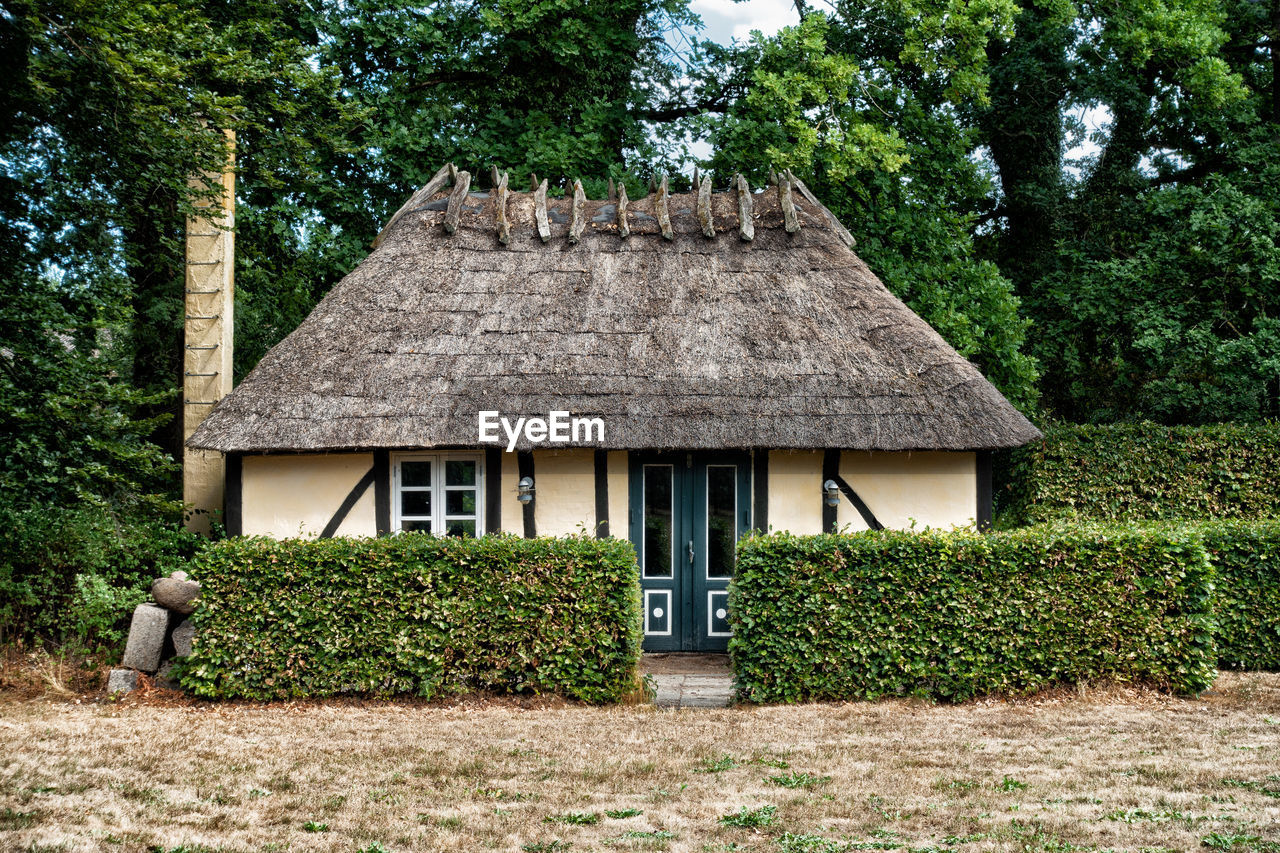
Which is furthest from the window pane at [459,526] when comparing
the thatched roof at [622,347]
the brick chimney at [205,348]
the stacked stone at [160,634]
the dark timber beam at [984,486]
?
the dark timber beam at [984,486]

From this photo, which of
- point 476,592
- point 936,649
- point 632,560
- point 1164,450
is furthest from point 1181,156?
point 476,592

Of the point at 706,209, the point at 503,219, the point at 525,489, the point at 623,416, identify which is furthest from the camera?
the point at 706,209

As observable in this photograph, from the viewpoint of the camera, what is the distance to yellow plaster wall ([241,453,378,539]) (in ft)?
34.1

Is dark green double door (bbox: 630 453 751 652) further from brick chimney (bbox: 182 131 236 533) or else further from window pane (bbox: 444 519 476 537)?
brick chimney (bbox: 182 131 236 533)

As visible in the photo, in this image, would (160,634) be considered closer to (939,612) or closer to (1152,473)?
(939,612)

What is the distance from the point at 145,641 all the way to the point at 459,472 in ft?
11.5

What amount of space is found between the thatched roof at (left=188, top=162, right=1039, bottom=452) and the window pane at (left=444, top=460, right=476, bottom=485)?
0.94 metres

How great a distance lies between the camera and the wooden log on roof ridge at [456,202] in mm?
11977

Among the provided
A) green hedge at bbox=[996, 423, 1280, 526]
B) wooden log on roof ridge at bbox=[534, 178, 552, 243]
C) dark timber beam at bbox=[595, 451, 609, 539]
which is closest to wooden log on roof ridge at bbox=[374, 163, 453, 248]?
wooden log on roof ridge at bbox=[534, 178, 552, 243]

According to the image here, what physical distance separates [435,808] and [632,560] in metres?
3.15

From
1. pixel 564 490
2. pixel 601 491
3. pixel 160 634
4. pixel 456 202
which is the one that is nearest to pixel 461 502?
pixel 564 490

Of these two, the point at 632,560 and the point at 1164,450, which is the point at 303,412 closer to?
the point at 632,560

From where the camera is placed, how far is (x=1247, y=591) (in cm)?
902

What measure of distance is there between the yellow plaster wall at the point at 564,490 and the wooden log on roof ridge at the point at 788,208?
4.08 m
